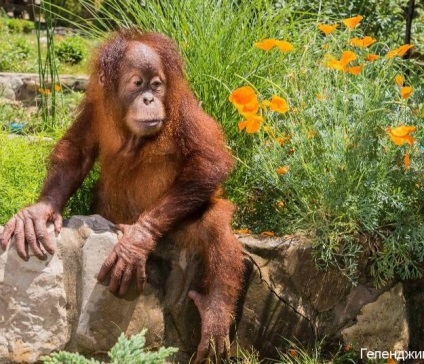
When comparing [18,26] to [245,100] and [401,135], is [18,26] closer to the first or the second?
[245,100]

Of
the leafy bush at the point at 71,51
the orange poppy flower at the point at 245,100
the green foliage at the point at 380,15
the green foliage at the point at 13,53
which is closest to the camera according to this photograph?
the orange poppy flower at the point at 245,100

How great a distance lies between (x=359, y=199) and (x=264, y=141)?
856mm

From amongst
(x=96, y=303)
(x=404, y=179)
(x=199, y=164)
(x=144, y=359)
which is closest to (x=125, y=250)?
(x=96, y=303)

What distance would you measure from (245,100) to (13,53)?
7.45 metres

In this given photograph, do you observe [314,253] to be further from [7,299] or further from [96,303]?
[7,299]

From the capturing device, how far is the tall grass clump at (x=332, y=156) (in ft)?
13.1

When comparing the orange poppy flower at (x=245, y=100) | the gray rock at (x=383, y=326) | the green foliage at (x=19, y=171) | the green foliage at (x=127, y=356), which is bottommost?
the gray rock at (x=383, y=326)

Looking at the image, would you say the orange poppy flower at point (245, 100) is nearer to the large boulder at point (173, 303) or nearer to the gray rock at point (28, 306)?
the large boulder at point (173, 303)

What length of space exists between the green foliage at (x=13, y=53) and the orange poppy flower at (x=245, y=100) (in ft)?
22.8

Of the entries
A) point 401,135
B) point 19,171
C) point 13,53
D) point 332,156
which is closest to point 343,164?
point 332,156

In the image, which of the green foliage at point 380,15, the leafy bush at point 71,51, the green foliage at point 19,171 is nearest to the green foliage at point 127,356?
the green foliage at point 19,171

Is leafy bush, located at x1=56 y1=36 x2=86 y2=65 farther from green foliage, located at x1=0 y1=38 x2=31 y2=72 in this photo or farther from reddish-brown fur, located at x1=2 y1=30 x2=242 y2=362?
reddish-brown fur, located at x1=2 y1=30 x2=242 y2=362

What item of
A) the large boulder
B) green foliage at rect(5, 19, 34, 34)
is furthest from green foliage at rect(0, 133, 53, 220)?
green foliage at rect(5, 19, 34, 34)

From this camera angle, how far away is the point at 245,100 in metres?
4.02
